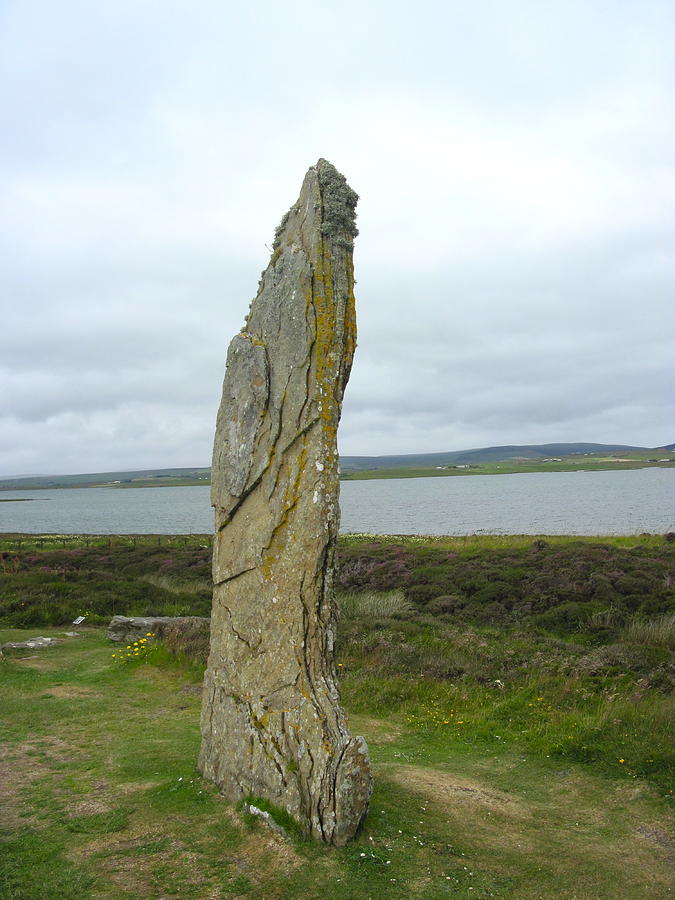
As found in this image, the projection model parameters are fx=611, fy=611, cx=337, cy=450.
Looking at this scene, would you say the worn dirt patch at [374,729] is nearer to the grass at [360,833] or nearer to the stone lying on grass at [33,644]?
the grass at [360,833]

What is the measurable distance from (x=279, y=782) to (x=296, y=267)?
5.27 meters

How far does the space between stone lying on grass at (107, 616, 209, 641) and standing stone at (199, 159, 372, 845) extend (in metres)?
7.63

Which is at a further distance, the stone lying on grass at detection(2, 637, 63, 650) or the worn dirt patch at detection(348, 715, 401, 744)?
the stone lying on grass at detection(2, 637, 63, 650)

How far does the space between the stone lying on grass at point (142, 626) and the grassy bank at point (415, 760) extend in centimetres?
60

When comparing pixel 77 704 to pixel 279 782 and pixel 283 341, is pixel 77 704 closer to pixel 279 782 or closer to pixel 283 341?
pixel 279 782

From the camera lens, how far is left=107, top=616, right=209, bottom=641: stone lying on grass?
14.0 meters

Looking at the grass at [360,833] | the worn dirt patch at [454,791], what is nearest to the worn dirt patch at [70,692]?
the grass at [360,833]

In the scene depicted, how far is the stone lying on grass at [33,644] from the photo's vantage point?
13188 mm

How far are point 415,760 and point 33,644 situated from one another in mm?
9664

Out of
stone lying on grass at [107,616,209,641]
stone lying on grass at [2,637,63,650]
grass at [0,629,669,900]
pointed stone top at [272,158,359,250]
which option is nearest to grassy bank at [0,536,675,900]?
grass at [0,629,669,900]

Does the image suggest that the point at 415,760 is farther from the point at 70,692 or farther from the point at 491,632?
the point at 491,632

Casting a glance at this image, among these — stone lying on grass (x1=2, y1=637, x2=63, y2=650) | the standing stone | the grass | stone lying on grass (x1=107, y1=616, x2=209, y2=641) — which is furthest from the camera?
stone lying on grass (x1=107, y1=616, x2=209, y2=641)

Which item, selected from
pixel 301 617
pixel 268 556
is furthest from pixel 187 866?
pixel 268 556

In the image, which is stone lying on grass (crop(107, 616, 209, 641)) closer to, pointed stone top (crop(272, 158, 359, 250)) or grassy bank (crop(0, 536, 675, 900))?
grassy bank (crop(0, 536, 675, 900))
